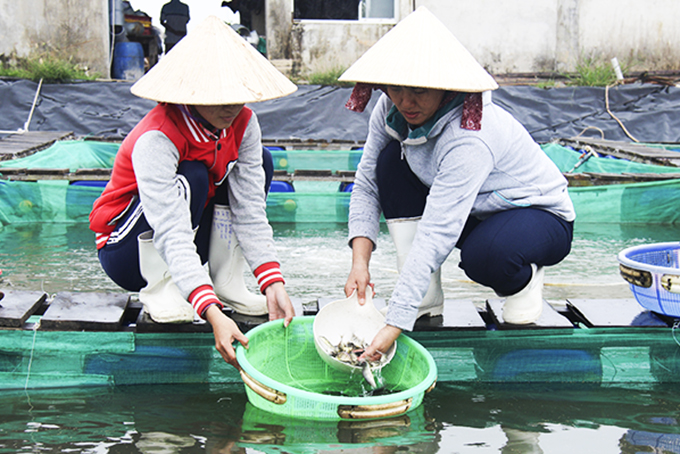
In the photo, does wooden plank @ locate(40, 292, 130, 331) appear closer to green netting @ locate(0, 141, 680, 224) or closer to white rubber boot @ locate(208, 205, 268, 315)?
white rubber boot @ locate(208, 205, 268, 315)

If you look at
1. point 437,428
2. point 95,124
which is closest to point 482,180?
point 437,428

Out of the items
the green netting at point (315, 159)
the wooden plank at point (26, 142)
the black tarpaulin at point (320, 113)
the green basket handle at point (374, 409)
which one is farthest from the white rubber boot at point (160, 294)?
the black tarpaulin at point (320, 113)

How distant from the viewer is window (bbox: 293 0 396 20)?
9070 mm

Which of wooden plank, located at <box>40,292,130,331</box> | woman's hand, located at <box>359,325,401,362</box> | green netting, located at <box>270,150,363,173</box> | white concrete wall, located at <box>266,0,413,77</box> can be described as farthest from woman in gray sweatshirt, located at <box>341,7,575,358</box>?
white concrete wall, located at <box>266,0,413,77</box>

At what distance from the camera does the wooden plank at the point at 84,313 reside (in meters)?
1.90

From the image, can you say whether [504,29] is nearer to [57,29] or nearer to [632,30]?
[632,30]

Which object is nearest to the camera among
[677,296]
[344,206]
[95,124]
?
[677,296]

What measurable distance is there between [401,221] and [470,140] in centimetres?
40

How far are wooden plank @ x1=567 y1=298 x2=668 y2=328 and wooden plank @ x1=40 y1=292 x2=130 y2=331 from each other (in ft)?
4.74

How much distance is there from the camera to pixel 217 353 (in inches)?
76.4

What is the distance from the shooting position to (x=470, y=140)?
169 cm

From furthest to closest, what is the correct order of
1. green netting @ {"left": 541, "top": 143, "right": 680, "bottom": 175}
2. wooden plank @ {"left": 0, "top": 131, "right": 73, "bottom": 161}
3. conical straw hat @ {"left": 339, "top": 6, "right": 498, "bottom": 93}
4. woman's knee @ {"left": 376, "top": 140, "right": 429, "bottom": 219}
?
wooden plank @ {"left": 0, "top": 131, "right": 73, "bottom": 161} → green netting @ {"left": 541, "top": 143, "right": 680, "bottom": 175} → woman's knee @ {"left": 376, "top": 140, "right": 429, "bottom": 219} → conical straw hat @ {"left": 339, "top": 6, "right": 498, "bottom": 93}

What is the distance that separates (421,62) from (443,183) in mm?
314

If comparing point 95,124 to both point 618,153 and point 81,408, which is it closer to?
point 618,153
